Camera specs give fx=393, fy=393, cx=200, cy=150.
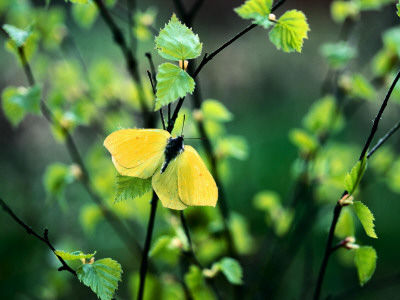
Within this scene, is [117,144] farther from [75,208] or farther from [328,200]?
[75,208]

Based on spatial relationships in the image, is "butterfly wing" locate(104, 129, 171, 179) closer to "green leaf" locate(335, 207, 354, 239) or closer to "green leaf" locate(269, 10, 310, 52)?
"green leaf" locate(269, 10, 310, 52)

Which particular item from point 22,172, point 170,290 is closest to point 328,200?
point 170,290

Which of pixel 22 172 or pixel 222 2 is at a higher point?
pixel 222 2

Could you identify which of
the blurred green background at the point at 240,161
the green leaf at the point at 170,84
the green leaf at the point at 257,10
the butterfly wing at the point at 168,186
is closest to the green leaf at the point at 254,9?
Answer: the green leaf at the point at 257,10

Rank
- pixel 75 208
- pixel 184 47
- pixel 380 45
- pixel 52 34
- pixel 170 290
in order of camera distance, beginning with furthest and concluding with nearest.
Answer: pixel 380 45 → pixel 75 208 → pixel 52 34 → pixel 170 290 → pixel 184 47

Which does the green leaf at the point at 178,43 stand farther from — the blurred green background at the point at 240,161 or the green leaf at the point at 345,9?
the green leaf at the point at 345,9

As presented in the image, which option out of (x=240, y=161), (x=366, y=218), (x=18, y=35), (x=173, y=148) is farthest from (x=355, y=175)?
(x=240, y=161)
